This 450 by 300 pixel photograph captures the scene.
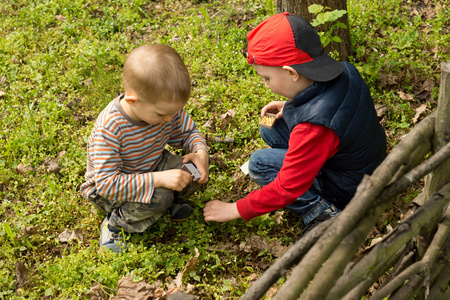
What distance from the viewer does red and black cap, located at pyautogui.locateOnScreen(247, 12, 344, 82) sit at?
2.42 metres

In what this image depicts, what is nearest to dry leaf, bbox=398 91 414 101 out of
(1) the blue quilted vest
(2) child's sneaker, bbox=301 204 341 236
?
(1) the blue quilted vest

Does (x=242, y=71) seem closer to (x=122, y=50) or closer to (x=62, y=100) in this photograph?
(x=122, y=50)

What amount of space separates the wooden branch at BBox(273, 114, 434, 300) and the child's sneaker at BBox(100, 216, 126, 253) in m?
1.81

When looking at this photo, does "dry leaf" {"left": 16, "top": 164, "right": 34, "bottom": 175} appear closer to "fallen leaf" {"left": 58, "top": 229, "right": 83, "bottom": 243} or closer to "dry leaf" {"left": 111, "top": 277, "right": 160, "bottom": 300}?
"fallen leaf" {"left": 58, "top": 229, "right": 83, "bottom": 243}

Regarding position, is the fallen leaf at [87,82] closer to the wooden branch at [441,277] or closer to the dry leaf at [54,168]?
the dry leaf at [54,168]

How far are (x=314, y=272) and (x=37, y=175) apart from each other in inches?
116

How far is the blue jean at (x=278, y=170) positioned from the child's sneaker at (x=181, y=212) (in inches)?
22.2

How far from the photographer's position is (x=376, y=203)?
172 cm

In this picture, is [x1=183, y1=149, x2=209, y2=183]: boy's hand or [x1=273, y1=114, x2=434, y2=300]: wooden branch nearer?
[x1=273, y1=114, x2=434, y2=300]: wooden branch

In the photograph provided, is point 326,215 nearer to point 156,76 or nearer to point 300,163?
point 300,163

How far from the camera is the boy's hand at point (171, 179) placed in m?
2.87

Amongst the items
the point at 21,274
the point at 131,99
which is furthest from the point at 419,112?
the point at 21,274

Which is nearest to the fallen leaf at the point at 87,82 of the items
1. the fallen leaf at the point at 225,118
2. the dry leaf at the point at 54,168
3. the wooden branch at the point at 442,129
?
the dry leaf at the point at 54,168

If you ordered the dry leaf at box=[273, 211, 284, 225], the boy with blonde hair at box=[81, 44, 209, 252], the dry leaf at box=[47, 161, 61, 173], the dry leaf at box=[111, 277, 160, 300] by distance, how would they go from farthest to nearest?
the dry leaf at box=[47, 161, 61, 173] < the dry leaf at box=[273, 211, 284, 225] < the dry leaf at box=[111, 277, 160, 300] < the boy with blonde hair at box=[81, 44, 209, 252]
